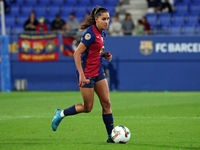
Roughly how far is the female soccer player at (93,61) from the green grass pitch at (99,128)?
0.60 m

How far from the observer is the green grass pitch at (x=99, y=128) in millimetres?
5684

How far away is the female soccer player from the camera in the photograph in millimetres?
5691

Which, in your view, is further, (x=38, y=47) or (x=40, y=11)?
(x=40, y=11)

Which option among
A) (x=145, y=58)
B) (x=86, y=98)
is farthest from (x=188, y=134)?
(x=145, y=58)

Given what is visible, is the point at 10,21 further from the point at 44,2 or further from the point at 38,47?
the point at 38,47

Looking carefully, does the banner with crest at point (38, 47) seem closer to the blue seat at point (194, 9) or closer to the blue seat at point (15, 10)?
the blue seat at point (15, 10)

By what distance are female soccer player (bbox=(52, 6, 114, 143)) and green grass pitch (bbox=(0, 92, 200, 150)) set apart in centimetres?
60

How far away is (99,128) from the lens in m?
7.37

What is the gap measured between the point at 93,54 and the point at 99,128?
2.03m

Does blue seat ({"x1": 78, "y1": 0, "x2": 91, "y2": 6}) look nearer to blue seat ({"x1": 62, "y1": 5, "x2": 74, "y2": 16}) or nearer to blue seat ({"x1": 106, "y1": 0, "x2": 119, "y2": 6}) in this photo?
blue seat ({"x1": 62, "y1": 5, "x2": 74, "y2": 16})

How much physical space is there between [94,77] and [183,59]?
12161 millimetres

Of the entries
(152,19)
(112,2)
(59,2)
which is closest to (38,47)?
(59,2)

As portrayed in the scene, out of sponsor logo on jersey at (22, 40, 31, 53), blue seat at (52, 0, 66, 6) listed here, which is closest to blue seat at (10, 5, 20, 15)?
blue seat at (52, 0, 66, 6)

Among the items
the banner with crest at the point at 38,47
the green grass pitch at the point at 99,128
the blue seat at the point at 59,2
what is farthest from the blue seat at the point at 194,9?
the green grass pitch at the point at 99,128
